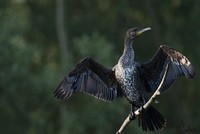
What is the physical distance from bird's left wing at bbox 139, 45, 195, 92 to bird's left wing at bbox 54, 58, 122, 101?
0.44 meters

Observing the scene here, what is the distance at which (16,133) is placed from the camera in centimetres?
3291

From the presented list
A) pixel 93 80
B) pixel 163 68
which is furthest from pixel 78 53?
pixel 163 68

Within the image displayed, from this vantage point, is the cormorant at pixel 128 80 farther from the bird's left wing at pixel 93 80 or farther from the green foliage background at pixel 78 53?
the green foliage background at pixel 78 53

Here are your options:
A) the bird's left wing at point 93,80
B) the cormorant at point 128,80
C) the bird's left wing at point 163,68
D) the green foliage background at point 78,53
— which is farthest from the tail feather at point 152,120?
the green foliage background at point 78,53

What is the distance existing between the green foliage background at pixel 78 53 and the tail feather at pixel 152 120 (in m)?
13.8

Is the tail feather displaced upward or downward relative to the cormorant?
downward

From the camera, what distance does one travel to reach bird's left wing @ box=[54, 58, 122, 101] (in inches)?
639

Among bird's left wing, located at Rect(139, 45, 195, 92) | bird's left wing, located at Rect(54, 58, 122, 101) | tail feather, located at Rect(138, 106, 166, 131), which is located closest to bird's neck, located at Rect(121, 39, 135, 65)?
bird's left wing, located at Rect(139, 45, 195, 92)

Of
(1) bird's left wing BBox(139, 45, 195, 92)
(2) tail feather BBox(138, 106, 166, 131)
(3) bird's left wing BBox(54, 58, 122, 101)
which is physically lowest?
(2) tail feather BBox(138, 106, 166, 131)

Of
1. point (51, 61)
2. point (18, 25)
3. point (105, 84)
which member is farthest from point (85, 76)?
point (51, 61)

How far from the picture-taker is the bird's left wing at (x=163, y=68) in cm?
1503

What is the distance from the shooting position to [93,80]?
16.4m

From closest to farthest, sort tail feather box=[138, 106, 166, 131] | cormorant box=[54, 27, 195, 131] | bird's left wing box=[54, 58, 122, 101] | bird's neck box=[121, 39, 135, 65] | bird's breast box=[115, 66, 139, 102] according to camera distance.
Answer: tail feather box=[138, 106, 166, 131] → cormorant box=[54, 27, 195, 131] → bird's breast box=[115, 66, 139, 102] → bird's neck box=[121, 39, 135, 65] → bird's left wing box=[54, 58, 122, 101]

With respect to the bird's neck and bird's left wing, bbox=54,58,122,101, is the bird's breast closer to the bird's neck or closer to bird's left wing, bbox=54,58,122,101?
the bird's neck
